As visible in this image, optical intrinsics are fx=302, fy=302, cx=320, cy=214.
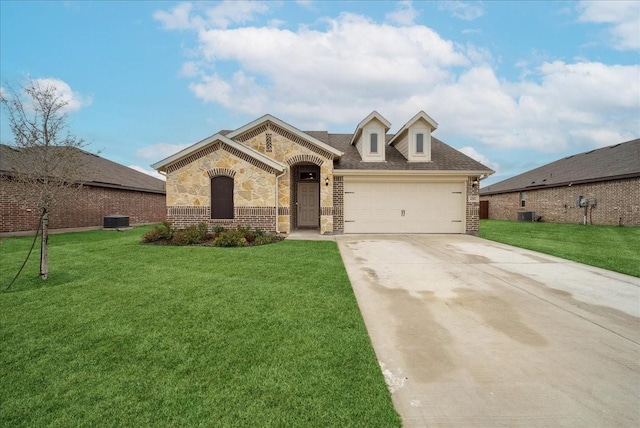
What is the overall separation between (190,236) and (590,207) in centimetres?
2385

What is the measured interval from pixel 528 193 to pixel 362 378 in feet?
93.5

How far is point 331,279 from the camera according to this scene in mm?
5941

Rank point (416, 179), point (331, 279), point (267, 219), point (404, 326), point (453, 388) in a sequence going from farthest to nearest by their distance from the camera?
point (416, 179) → point (267, 219) → point (331, 279) → point (404, 326) → point (453, 388)

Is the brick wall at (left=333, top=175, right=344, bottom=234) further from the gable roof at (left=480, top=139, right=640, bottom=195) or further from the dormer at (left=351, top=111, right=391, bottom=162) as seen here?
the gable roof at (left=480, top=139, right=640, bottom=195)

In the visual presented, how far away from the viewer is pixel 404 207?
1427cm

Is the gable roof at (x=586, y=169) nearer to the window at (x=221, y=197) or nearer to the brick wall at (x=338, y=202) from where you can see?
the brick wall at (x=338, y=202)

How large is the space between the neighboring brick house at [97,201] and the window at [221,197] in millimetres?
4286

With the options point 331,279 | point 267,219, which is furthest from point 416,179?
point 331,279

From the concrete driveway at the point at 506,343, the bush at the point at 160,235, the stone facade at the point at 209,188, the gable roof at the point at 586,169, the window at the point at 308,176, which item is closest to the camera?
the concrete driveway at the point at 506,343

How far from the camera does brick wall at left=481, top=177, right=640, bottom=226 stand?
56.8 feet

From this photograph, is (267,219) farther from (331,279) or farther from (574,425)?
(574,425)

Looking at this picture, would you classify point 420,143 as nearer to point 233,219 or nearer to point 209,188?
point 233,219

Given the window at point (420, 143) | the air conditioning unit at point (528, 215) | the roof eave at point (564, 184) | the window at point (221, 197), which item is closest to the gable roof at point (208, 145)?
the window at point (221, 197)

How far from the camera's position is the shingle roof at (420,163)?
1411 cm
